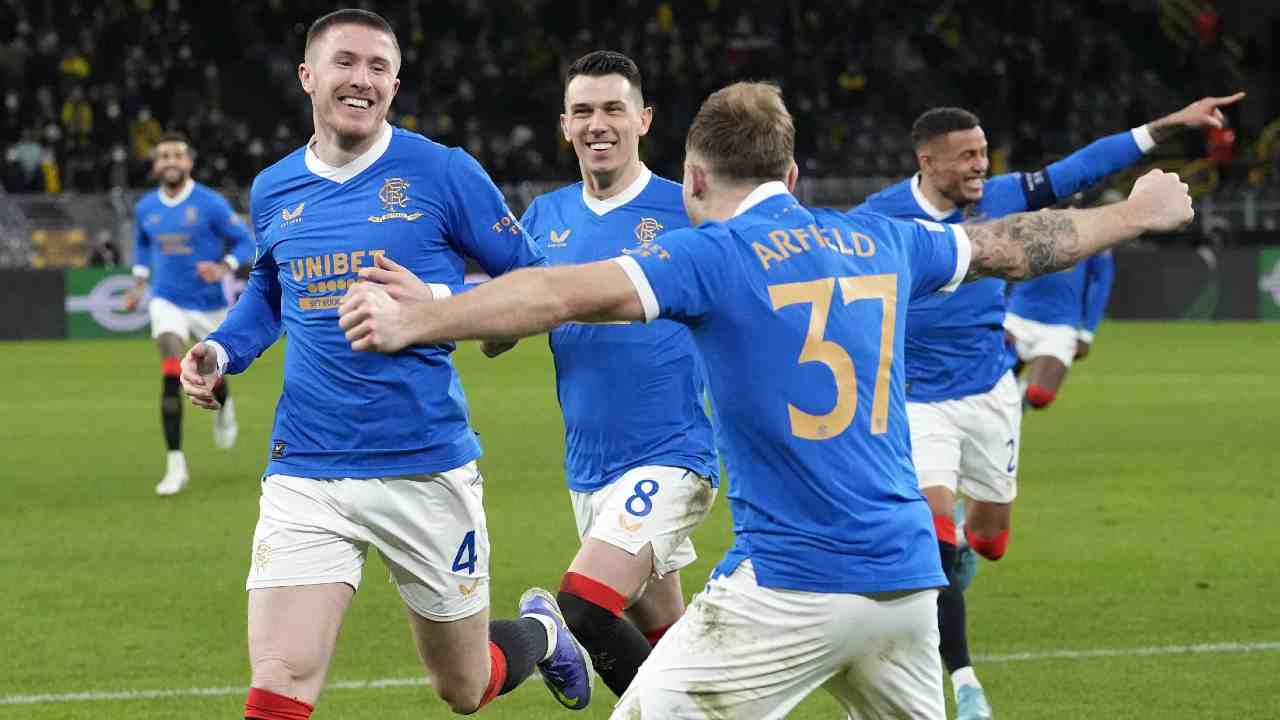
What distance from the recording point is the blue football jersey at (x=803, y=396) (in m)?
4.37

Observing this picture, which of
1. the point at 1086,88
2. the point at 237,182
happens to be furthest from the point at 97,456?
the point at 1086,88

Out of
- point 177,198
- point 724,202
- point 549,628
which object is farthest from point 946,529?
point 177,198

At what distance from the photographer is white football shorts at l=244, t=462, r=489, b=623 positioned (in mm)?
5676

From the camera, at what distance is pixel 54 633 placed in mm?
9211

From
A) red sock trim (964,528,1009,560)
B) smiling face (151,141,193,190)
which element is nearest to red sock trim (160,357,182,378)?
smiling face (151,141,193,190)

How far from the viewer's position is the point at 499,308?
4047 mm

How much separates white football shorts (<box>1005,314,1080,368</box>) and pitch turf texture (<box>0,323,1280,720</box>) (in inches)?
34.4

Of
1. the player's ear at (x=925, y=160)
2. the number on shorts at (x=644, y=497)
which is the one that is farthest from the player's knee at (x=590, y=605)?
the player's ear at (x=925, y=160)

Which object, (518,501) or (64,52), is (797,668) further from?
(64,52)

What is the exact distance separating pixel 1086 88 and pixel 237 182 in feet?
65.2

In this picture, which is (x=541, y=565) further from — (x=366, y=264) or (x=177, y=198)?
(x=177, y=198)

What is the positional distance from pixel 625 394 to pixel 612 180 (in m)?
0.84

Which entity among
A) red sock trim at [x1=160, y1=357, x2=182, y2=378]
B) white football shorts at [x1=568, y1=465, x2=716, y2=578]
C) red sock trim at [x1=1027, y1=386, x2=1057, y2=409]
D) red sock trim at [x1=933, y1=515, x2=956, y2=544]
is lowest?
red sock trim at [x1=1027, y1=386, x2=1057, y2=409]

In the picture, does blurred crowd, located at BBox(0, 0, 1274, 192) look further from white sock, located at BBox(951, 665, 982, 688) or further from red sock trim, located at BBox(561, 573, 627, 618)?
red sock trim, located at BBox(561, 573, 627, 618)
